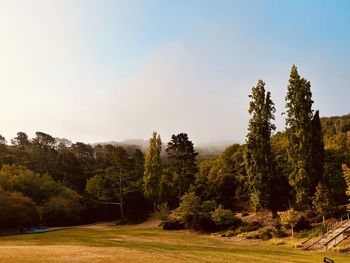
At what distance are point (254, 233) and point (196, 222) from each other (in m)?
9.16

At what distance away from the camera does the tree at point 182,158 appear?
6216cm

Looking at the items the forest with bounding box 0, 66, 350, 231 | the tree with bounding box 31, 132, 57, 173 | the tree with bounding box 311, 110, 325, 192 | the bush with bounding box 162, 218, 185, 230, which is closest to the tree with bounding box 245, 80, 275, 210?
the forest with bounding box 0, 66, 350, 231

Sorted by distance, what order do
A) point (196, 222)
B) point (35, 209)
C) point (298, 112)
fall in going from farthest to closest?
1. point (35, 209)
2. point (196, 222)
3. point (298, 112)

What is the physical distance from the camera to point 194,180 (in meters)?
63.9

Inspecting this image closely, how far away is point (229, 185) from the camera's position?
61750 mm

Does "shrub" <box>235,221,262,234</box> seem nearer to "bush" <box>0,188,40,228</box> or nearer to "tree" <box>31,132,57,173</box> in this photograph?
"bush" <box>0,188,40,228</box>

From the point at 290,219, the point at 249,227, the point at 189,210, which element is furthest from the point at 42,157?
the point at 290,219

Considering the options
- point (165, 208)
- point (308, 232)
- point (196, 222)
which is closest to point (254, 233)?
point (308, 232)

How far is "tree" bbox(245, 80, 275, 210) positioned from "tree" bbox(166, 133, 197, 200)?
18.4 m

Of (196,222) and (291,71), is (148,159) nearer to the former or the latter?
(196,222)

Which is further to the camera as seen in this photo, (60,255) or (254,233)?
(254,233)

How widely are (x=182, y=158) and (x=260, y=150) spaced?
20372mm

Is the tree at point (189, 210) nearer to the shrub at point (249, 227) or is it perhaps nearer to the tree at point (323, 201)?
the shrub at point (249, 227)

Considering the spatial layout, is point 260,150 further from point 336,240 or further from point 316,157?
point 336,240
